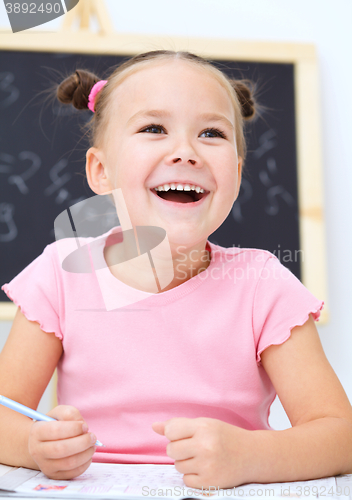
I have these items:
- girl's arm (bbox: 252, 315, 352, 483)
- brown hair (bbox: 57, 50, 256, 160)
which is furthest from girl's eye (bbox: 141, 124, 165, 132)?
girl's arm (bbox: 252, 315, 352, 483)

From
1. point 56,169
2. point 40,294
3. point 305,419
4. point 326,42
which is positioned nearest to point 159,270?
point 40,294

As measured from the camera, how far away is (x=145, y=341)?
2.32 ft

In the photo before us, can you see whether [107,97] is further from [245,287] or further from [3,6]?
[3,6]

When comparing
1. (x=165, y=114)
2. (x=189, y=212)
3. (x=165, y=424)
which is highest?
(x=165, y=114)

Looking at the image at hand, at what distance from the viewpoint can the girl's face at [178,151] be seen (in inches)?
27.5

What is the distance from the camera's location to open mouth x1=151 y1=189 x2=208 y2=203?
2.48 ft

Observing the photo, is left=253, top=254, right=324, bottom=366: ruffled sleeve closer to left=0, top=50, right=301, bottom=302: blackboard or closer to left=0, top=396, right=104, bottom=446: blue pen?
left=0, top=396, right=104, bottom=446: blue pen

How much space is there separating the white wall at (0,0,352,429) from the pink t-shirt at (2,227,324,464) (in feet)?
2.35

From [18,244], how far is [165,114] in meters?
0.81

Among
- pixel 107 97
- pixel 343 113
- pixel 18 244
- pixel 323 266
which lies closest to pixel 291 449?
pixel 107 97

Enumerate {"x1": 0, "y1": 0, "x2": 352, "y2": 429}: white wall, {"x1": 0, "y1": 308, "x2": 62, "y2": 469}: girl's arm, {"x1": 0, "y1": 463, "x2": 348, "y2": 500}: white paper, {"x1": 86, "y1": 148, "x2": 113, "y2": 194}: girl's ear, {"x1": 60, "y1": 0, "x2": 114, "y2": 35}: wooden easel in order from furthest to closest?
{"x1": 0, "y1": 0, "x2": 352, "y2": 429}: white wall → {"x1": 60, "y1": 0, "x2": 114, "y2": 35}: wooden easel → {"x1": 86, "y1": 148, "x2": 113, "y2": 194}: girl's ear → {"x1": 0, "y1": 308, "x2": 62, "y2": 469}: girl's arm → {"x1": 0, "y1": 463, "x2": 348, "y2": 500}: white paper

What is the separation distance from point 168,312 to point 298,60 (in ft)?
3.38

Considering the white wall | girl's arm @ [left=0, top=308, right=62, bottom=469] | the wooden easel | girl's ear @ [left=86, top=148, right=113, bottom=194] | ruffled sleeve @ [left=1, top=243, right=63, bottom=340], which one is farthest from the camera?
the white wall

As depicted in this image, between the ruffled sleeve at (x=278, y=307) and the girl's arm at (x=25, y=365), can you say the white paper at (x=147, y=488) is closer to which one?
the girl's arm at (x=25, y=365)
